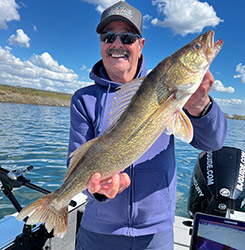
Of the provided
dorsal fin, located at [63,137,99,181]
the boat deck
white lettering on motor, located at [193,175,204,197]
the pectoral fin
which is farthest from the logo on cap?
white lettering on motor, located at [193,175,204,197]

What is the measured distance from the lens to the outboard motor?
4.11 metres

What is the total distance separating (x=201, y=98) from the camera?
2111mm

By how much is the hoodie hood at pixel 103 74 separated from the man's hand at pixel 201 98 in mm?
1002

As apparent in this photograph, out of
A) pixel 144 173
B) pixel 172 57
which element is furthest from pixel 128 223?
pixel 172 57

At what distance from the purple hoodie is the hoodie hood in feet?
1.04

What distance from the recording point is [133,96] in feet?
6.92

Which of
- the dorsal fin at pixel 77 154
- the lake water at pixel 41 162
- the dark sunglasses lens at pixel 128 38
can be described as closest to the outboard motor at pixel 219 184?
the lake water at pixel 41 162

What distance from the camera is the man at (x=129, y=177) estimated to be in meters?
2.22

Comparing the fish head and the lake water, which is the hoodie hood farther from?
the lake water

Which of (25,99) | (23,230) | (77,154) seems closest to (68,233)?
(23,230)

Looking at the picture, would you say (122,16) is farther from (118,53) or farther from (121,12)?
(118,53)

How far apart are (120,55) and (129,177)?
150 cm

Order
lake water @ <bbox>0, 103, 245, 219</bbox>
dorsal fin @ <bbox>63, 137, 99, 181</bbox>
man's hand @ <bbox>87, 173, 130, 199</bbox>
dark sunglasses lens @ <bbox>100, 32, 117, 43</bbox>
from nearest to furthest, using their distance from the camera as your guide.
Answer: man's hand @ <bbox>87, 173, 130, 199</bbox>, dorsal fin @ <bbox>63, 137, 99, 181</bbox>, dark sunglasses lens @ <bbox>100, 32, 117, 43</bbox>, lake water @ <bbox>0, 103, 245, 219</bbox>

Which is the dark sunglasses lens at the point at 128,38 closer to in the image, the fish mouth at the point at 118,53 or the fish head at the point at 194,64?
the fish mouth at the point at 118,53
